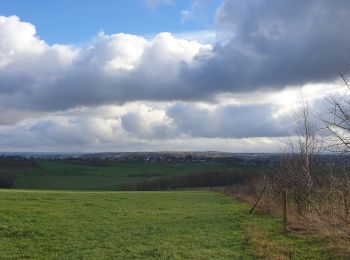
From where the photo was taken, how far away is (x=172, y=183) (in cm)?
10419

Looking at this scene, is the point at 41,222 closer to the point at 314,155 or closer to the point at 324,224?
the point at 324,224

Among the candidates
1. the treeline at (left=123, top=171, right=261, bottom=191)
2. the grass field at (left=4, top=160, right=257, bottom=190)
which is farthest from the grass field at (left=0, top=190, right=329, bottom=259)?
the treeline at (left=123, top=171, right=261, bottom=191)

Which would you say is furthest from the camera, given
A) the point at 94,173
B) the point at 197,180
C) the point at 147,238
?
the point at 94,173

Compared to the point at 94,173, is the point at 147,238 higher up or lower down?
higher up

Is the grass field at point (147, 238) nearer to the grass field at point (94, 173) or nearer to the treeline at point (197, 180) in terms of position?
the grass field at point (94, 173)

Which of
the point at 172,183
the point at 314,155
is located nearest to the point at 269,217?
the point at 314,155

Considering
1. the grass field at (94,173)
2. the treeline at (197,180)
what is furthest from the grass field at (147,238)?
the treeline at (197,180)

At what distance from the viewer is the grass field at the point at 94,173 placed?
97.8 metres

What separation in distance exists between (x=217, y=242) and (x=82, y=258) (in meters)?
5.09

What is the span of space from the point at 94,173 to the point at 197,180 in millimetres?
28100

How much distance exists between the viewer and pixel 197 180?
108500 mm

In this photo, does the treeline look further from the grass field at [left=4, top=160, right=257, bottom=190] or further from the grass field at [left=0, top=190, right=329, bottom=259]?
the grass field at [left=0, top=190, right=329, bottom=259]

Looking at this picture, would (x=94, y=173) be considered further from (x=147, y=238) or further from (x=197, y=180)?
(x=147, y=238)

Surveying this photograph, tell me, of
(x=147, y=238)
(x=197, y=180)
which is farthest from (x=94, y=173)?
(x=147, y=238)
